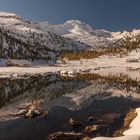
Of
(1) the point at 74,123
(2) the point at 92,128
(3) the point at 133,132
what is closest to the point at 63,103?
(1) the point at 74,123

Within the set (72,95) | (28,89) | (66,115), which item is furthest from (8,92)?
(66,115)

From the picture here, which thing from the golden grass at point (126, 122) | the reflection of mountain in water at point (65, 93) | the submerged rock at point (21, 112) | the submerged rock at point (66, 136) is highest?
the reflection of mountain in water at point (65, 93)

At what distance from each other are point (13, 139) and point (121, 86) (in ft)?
166

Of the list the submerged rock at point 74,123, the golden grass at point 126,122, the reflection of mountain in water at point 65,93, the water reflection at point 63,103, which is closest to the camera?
the golden grass at point 126,122

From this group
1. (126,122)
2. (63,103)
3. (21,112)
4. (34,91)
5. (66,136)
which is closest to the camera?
(66,136)

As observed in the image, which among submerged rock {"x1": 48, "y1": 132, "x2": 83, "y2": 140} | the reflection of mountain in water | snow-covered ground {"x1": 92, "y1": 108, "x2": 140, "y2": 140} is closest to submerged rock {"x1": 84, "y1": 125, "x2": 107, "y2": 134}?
submerged rock {"x1": 48, "y1": 132, "x2": 83, "y2": 140}

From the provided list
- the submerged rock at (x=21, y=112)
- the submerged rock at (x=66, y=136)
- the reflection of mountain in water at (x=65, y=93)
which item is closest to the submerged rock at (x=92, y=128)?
the submerged rock at (x=66, y=136)

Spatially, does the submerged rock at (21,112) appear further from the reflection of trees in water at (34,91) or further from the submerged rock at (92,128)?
the submerged rock at (92,128)

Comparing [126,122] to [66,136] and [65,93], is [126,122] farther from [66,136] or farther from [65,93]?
[65,93]

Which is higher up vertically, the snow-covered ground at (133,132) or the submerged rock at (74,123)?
the snow-covered ground at (133,132)

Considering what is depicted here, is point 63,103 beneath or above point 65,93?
beneath

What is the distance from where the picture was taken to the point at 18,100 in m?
66.2

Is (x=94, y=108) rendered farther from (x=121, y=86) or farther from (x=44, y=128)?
(x=121, y=86)

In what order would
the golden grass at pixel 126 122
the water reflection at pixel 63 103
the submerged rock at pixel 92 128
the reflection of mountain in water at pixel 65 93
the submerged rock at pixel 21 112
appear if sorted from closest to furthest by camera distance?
1. the golden grass at pixel 126 122
2. the submerged rock at pixel 92 128
3. the water reflection at pixel 63 103
4. the submerged rock at pixel 21 112
5. the reflection of mountain in water at pixel 65 93
